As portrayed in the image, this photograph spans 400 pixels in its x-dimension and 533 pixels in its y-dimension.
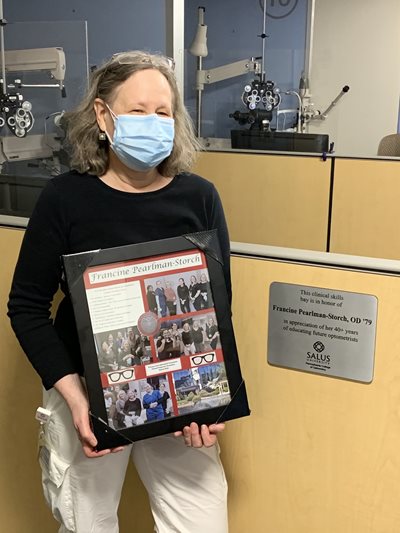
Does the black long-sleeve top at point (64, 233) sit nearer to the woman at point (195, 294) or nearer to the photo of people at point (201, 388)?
the woman at point (195, 294)

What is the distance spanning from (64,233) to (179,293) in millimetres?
232

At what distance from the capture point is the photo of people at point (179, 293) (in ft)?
3.51

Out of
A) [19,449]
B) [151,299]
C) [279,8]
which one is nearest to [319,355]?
[151,299]

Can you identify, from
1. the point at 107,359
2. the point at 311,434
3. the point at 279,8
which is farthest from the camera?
the point at 279,8

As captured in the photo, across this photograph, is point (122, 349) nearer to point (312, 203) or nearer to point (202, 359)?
point (202, 359)

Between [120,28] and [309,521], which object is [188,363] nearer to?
[309,521]

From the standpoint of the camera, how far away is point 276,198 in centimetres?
303

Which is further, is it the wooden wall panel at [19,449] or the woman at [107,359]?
the wooden wall panel at [19,449]

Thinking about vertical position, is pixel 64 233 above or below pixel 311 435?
above

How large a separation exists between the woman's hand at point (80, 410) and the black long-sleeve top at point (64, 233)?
0.06 feet

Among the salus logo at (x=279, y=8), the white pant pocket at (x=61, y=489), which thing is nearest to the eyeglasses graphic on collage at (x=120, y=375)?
the white pant pocket at (x=61, y=489)

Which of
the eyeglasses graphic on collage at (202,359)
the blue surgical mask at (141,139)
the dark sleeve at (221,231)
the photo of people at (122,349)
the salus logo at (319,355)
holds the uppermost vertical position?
the blue surgical mask at (141,139)

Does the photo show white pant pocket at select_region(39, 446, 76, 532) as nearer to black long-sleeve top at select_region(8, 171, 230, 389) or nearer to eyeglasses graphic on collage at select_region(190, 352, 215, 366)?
black long-sleeve top at select_region(8, 171, 230, 389)

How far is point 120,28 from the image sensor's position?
3.66 meters
